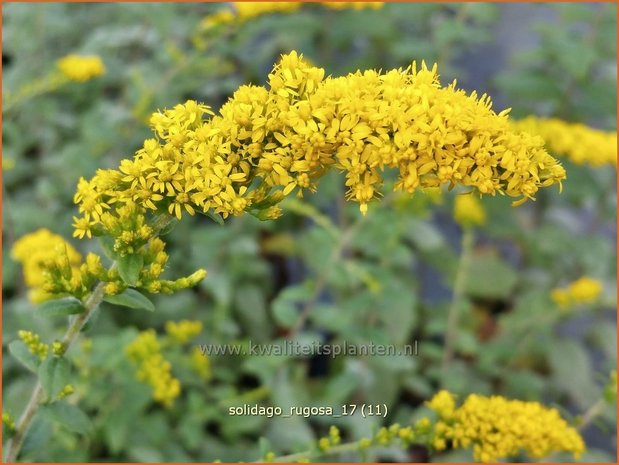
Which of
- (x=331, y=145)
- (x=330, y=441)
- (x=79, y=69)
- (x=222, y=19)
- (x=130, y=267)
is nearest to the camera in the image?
(x=331, y=145)

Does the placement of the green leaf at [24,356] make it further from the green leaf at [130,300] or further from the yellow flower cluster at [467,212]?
the yellow flower cluster at [467,212]

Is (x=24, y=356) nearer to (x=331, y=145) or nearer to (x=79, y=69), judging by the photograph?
(x=331, y=145)

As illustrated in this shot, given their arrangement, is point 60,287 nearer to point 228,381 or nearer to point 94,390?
point 94,390

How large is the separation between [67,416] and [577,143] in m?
1.46

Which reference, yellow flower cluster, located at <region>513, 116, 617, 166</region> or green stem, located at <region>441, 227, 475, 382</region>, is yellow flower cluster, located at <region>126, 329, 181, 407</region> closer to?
green stem, located at <region>441, 227, 475, 382</region>

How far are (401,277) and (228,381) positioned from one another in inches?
25.0

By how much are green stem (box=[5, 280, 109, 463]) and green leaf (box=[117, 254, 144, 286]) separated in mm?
78

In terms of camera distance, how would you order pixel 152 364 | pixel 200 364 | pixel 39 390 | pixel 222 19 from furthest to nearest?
pixel 222 19 < pixel 200 364 < pixel 152 364 < pixel 39 390

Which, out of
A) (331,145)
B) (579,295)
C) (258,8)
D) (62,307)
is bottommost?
(62,307)

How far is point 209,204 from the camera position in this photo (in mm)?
861

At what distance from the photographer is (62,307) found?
101 cm

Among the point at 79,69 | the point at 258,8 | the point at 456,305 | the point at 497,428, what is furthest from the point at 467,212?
the point at 79,69

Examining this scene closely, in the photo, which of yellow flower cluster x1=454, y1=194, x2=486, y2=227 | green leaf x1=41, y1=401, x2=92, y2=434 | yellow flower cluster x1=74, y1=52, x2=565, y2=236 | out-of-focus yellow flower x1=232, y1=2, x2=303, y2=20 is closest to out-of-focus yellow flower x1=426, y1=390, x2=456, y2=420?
yellow flower cluster x1=74, y1=52, x2=565, y2=236

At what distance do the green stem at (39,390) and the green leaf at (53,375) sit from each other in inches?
1.0
